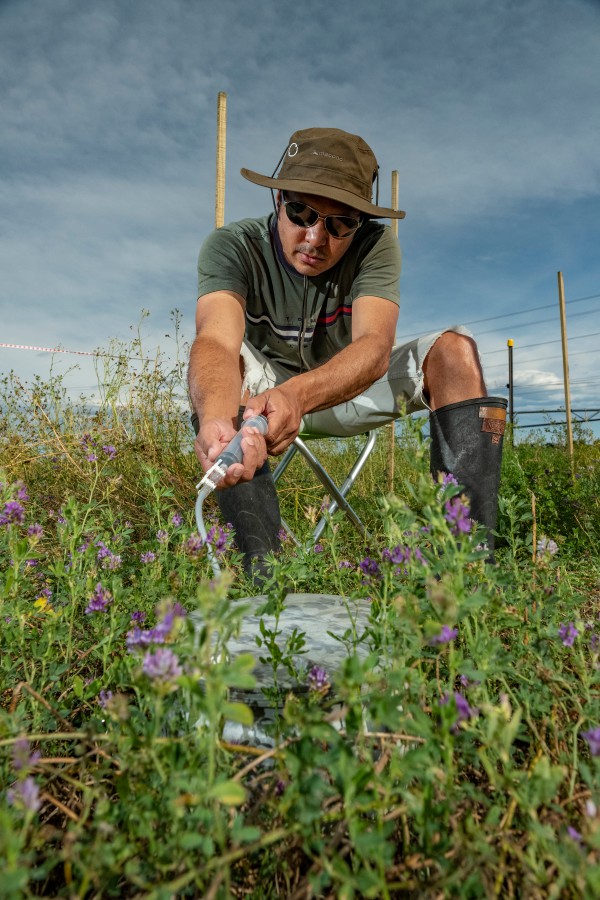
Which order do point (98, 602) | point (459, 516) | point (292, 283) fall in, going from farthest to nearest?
point (292, 283) < point (98, 602) < point (459, 516)

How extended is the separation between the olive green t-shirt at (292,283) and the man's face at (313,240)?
0.10 meters

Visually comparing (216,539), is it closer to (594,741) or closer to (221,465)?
(221,465)

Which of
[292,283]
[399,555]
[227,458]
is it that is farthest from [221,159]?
[399,555]

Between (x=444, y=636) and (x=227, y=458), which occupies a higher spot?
(x=227, y=458)

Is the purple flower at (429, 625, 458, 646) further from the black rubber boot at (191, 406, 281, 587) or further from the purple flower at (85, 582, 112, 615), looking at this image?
the black rubber boot at (191, 406, 281, 587)

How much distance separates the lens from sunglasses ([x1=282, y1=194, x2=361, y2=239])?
303cm

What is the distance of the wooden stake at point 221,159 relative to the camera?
16.8 feet

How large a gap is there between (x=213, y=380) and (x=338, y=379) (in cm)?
52

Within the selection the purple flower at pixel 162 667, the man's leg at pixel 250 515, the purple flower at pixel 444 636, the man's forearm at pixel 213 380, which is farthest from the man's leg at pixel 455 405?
the purple flower at pixel 162 667

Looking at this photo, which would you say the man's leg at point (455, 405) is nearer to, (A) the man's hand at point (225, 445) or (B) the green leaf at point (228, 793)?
(A) the man's hand at point (225, 445)

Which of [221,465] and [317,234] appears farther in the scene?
[317,234]

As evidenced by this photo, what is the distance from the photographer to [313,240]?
10.3ft

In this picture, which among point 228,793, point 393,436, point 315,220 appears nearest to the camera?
point 228,793

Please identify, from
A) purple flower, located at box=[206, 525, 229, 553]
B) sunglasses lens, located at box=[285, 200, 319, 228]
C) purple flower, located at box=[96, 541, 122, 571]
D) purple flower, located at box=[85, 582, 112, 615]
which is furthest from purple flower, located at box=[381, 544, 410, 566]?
sunglasses lens, located at box=[285, 200, 319, 228]
